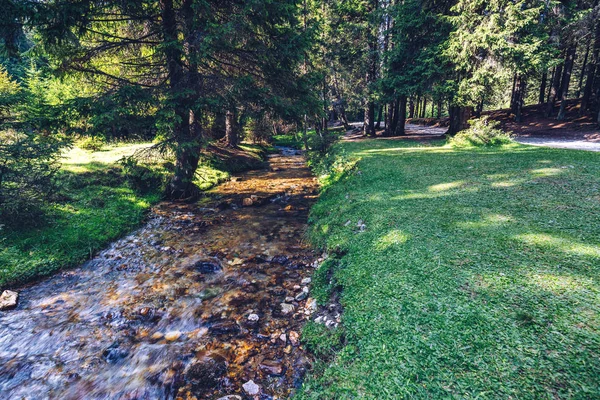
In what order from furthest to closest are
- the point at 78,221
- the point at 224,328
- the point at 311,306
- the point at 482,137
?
the point at 482,137 → the point at 78,221 → the point at 311,306 → the point at 224,328

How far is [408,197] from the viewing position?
7.80m

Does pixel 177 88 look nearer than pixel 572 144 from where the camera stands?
Yes

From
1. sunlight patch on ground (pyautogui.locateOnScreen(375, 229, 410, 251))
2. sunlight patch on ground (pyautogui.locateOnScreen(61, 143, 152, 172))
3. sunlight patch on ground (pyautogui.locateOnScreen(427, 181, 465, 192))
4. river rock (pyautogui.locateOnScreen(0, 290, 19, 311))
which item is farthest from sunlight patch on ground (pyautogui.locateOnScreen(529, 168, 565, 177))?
sunlight patch on ground (pyautogui.locateOnScreen(61, 143, 152, 172))

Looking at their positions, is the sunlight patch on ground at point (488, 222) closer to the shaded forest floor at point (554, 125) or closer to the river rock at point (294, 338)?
the river rock at point (294, 338)

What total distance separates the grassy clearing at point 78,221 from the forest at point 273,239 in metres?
0.06

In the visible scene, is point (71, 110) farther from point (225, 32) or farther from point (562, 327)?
point (562, 327)

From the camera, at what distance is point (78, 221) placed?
25.6 ft

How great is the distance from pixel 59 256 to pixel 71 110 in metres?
4.62

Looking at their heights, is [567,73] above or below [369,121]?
above

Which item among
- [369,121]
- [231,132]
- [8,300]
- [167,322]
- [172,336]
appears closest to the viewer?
[172,336]

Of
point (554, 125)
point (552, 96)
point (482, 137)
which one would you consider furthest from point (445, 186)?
point (552, 96)

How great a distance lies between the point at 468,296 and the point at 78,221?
9.61 metres

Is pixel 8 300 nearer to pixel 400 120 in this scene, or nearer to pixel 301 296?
pixel 301 296

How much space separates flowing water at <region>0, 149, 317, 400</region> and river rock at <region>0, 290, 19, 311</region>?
0.11m
